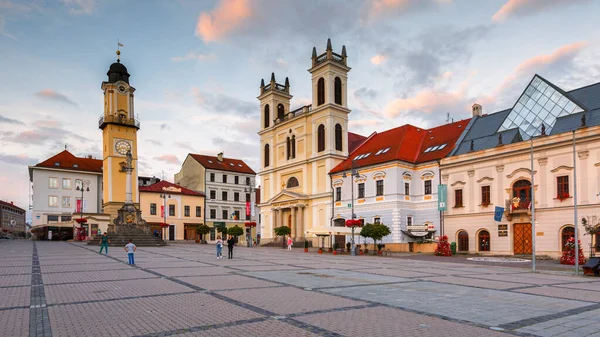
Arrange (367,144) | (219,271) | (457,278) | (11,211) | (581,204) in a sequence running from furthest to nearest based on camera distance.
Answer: (11,211) < (367,144) < (581,204) < (219,271) < (457,278)

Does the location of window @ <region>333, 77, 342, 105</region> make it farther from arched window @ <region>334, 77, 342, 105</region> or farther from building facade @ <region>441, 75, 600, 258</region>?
building facade @ <region>441, 75, 600, 258</region>

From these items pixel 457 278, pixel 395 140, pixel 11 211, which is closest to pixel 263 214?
pixel 395 140

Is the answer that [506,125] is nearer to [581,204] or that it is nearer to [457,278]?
[581,204]

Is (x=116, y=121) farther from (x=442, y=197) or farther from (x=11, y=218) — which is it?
(x=11, y=218)

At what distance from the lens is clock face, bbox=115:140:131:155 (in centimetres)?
6669

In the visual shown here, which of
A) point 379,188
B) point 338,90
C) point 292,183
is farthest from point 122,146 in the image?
point 379,188

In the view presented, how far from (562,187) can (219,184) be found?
2205 inches

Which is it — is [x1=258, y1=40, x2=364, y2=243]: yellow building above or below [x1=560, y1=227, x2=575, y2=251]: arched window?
above

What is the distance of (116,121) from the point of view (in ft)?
220

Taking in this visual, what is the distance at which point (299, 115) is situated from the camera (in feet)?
187

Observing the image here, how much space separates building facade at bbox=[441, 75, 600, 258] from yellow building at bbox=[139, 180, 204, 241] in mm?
43215

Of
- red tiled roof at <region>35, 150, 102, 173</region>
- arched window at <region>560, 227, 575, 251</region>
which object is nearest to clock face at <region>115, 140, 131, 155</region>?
red tiled roof at <region>35, 150, 102, 173</region>

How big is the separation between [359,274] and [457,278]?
13.7 ft

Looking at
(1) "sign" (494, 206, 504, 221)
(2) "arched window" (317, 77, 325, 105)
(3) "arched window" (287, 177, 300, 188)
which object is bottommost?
(1) "sign" (494, 206, 504, 221)
